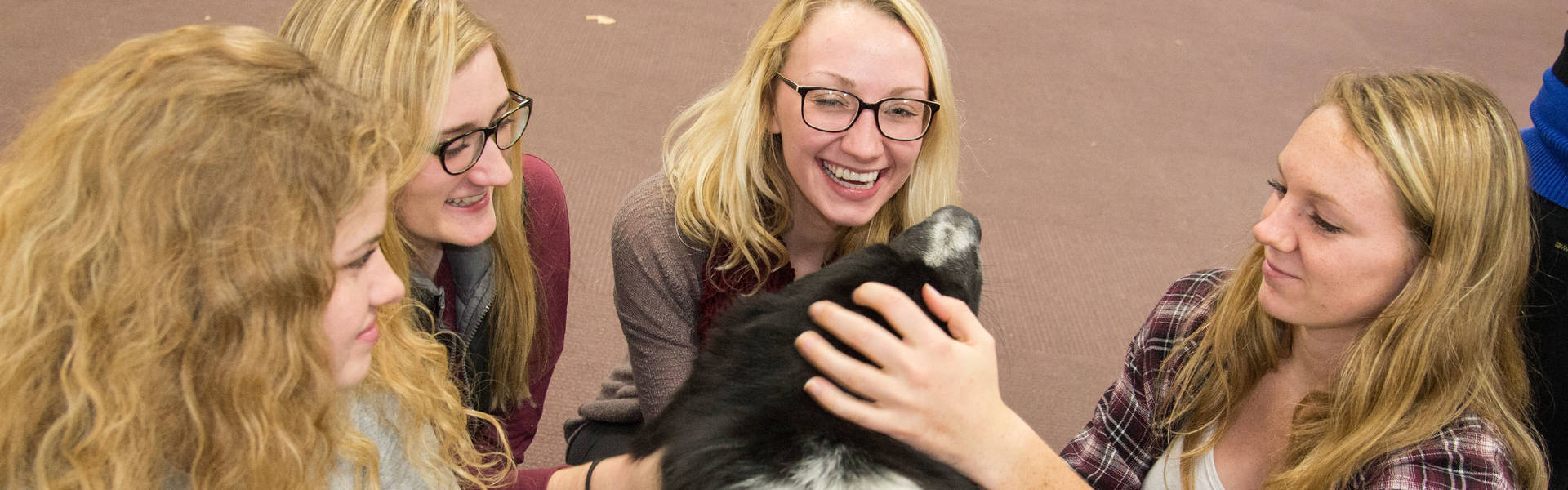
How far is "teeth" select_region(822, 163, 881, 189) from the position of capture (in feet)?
5.97

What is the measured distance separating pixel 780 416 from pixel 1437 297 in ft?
3.01

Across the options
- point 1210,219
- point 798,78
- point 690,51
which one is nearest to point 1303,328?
point 798,78

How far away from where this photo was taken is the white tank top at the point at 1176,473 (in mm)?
1703

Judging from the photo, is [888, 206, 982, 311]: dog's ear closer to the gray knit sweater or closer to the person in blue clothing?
the gray knit sweater

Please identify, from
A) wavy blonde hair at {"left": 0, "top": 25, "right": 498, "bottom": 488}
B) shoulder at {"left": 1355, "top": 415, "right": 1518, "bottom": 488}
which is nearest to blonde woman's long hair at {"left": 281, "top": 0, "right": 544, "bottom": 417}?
wavy blonde hair at {"left": 0, "top": 25, "right": 498, "bottom": 488}

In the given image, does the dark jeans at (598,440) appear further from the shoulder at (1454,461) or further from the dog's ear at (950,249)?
the shoulder at (1454,461)

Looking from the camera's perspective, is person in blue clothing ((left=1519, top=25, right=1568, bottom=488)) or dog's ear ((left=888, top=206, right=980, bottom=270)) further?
person in blue clothing ((left=1519, top=25, right=1568, bottom=488))

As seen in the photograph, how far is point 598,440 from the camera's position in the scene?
211 centimetres

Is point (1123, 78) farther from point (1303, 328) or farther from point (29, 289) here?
point (29, 289)

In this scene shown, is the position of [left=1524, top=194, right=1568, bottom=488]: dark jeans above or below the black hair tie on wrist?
above

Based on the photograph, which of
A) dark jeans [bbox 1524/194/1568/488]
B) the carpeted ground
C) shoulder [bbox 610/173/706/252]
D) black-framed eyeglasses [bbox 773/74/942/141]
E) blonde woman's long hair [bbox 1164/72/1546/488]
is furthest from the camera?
the carpeted ground

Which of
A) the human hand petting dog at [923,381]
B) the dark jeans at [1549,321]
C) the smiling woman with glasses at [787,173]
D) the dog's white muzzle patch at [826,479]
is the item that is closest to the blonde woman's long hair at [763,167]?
the smiling woman with glasses at [787,173]

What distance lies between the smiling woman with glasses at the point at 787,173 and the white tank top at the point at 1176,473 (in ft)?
1.98

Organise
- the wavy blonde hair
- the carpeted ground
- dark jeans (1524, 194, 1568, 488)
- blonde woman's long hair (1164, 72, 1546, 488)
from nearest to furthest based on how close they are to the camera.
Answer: the wavy blonde hair, blonde woman's long hair (1164, 72, 1546, 488), dark jeans (1524, 194, 1568, 488), the carpeted ground
